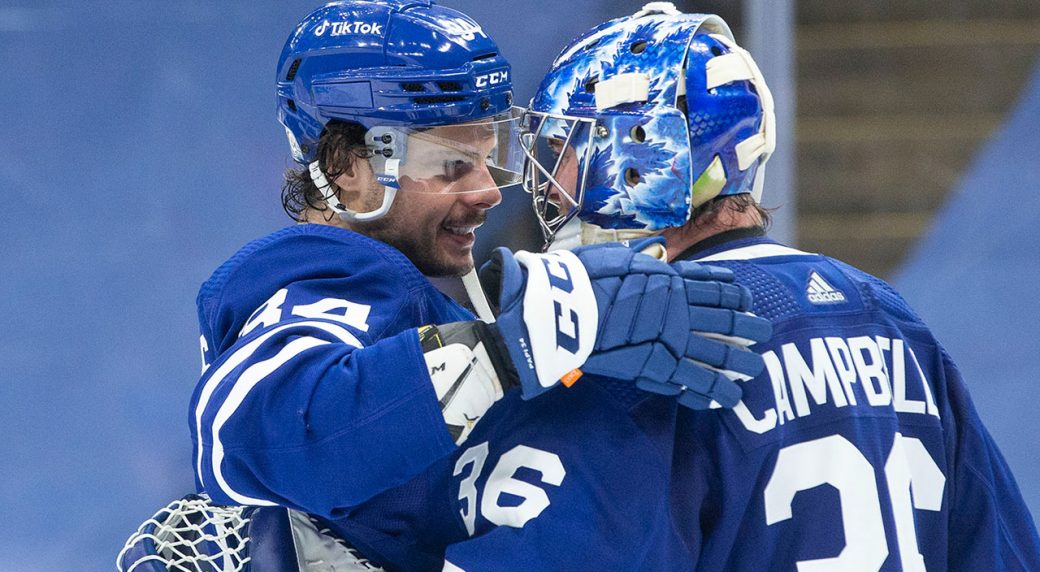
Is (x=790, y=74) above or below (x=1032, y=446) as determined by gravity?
above

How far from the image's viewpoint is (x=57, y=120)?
277 centimetres

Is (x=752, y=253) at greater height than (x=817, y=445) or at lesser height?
greater

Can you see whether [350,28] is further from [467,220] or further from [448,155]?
[467,220]

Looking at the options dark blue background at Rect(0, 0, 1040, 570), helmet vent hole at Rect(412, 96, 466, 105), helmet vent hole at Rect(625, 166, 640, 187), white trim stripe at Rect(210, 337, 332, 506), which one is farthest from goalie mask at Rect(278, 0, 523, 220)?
dark blue background at Rect(0, 0, 1040, 570)

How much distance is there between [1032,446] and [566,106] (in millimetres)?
2055

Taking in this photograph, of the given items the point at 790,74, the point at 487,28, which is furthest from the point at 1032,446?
the point at 487,28

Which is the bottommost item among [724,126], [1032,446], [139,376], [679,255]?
[1032,446]

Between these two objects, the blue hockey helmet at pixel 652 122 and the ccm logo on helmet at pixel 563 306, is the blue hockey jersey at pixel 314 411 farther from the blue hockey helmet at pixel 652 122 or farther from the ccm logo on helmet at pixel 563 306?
the blue hockey helmet at pixel 652 122

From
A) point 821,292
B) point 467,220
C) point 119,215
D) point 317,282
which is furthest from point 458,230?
point 119,215

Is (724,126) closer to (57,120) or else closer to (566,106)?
(566,106)

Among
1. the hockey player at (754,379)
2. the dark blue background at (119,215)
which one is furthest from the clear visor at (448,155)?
the dark blue background at (119,215)

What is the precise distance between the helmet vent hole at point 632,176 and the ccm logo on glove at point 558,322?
0.94ft

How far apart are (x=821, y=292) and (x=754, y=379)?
0.15m

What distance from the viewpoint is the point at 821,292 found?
1472 mm
